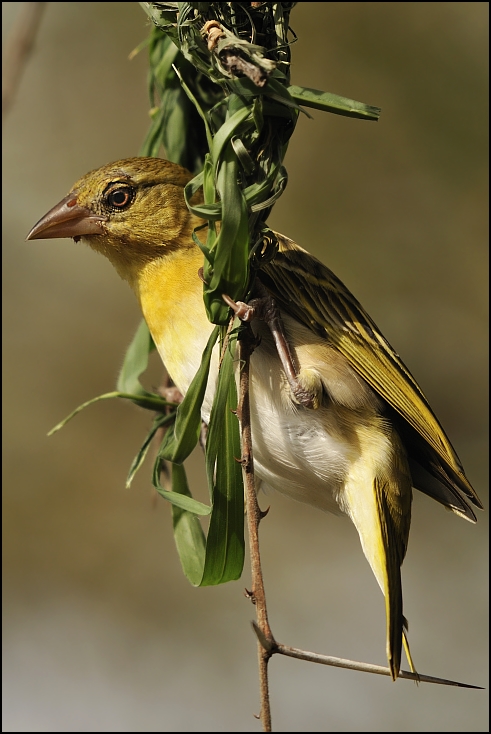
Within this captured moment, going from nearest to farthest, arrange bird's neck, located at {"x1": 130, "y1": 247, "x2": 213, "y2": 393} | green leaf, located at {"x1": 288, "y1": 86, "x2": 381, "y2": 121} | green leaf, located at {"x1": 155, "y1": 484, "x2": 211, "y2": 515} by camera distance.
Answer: green leaf, located at {"x1": 288, "y1": 86, "x2": 381, "y2": 121}
green leaf, located at {"x1": 155, "y1": 484, "x2": 211, "y2": 515}
bird's neck, located at {"x1": 130, "y1": 247, "x2": 213, "y2": 393}

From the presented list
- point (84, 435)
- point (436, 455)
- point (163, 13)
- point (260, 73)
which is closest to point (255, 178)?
point (260, 73)

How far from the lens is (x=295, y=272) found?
2.22 metres

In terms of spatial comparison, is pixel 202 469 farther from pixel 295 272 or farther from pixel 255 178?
pixel 255 178

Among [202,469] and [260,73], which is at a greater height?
[260,73]

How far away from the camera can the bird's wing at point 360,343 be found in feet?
7.17

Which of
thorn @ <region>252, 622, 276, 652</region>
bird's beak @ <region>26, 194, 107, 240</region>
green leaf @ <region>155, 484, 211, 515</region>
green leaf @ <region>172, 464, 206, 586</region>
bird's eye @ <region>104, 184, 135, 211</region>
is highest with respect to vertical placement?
bird's eye @ <region>104, 184, 135, 211</region>

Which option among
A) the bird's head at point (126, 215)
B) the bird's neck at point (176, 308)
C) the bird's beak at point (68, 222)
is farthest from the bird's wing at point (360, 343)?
the bird's beak at point (68, 222)

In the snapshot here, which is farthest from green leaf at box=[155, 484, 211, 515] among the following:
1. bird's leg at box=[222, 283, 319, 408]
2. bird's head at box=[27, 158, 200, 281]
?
bird's head at box=[27, 158, 200, 281]

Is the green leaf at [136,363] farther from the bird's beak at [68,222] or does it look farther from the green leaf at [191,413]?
the green leaf at [191,413]

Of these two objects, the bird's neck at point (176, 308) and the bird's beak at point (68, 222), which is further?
the bird's beak at point (68, 222)

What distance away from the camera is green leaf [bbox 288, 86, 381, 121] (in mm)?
1480

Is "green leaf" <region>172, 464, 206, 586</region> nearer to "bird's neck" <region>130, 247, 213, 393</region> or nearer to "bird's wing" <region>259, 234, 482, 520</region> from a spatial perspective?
"bird's neck" <region>130, 247, 213, 393</region>

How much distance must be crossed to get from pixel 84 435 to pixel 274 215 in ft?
5.59

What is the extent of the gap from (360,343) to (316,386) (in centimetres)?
18
